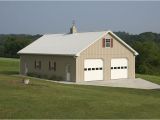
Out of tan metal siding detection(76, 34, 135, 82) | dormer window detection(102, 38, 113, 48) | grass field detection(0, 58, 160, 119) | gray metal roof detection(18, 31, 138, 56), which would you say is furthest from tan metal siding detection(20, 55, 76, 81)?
grass field detection(0, 58, 160, 119)

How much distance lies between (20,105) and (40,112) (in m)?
1.71

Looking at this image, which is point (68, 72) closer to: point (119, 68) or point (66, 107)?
point (119, 68)

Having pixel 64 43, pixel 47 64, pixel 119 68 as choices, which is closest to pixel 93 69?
pixel 119 68

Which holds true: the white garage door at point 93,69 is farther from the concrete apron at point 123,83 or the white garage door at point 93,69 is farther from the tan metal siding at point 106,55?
the concrete apron at point 123,83

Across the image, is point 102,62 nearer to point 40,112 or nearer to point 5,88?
point 5,88

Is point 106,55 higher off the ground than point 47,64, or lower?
higher

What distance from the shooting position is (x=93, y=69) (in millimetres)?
36375

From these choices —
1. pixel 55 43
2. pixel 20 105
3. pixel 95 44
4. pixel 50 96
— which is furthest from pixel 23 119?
pixel 55 43

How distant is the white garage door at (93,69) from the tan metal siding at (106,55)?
39 centimetres

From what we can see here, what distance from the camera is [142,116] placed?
14.6 meters

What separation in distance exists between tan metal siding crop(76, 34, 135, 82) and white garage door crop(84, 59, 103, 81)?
0.39m

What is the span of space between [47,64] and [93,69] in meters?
5.52

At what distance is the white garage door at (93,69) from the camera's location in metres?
35.9

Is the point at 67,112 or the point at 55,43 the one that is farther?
the point at 55,43
